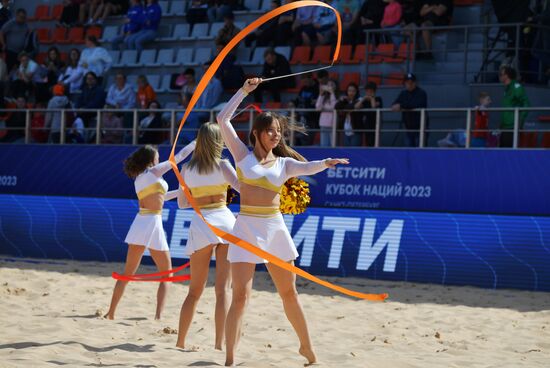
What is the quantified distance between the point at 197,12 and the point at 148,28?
109cm

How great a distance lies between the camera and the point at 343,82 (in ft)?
53.5

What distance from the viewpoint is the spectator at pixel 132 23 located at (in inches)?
773

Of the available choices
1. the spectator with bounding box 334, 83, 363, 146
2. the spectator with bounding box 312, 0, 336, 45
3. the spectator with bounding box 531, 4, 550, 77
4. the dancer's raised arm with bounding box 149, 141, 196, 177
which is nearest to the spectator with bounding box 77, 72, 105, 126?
the spectator with bounding box 312, 0, 336, 45

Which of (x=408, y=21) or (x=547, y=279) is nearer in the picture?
(x=547, y=279)

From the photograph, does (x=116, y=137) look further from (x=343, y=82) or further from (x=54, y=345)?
(x=54, y=345)

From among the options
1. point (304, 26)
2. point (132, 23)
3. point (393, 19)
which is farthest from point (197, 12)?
point (393, 19)

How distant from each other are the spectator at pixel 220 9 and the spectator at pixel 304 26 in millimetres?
1907

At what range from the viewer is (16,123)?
60.1 feet

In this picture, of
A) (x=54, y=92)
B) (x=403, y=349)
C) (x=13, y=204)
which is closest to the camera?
(x=403, y=349)

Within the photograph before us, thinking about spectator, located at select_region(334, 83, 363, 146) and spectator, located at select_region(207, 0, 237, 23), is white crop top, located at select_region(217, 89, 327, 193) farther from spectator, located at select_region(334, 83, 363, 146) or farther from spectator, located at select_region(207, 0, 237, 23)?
spectator, located at select_region(207, 0, 237, 23)

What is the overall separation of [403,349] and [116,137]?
32.3ft

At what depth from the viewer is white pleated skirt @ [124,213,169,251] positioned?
→ 9.27 metres

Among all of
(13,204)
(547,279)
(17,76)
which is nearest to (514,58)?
(547,279)

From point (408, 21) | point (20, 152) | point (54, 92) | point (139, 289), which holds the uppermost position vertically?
point (408, 21)
